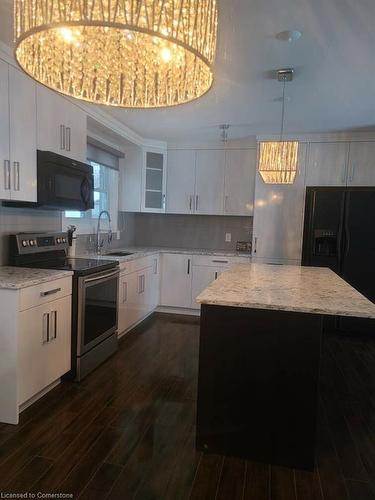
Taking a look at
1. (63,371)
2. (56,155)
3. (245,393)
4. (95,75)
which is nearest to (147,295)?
(63,371)

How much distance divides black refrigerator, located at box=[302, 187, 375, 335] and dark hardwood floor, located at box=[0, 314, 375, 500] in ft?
3.95

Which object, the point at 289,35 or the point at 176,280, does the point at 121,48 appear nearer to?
the point at 289,35

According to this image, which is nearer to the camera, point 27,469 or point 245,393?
point 27,469

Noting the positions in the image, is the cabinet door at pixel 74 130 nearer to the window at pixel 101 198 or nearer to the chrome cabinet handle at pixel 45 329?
the window at pixel 101 198


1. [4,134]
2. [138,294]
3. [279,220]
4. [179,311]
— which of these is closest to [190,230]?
[179,311]

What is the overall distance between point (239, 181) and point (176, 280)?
5.17 ft

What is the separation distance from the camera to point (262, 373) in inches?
74.0

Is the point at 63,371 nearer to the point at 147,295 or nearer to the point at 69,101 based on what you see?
the point at 147,295

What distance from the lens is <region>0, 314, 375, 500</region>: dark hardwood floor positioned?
166cm

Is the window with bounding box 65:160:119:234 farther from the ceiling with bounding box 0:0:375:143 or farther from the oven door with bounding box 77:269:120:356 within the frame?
the oven door with bounding box 77:269:120:356

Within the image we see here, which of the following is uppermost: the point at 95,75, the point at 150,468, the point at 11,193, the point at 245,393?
the point at 95,75

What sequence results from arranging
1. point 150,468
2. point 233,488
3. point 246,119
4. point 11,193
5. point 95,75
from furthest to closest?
1. point 246,119
2. point 11,193
3. point 150,468
4. point 233,488
5. point 95,75

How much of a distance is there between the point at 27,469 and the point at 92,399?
0.71 meters

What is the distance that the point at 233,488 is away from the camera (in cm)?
167
